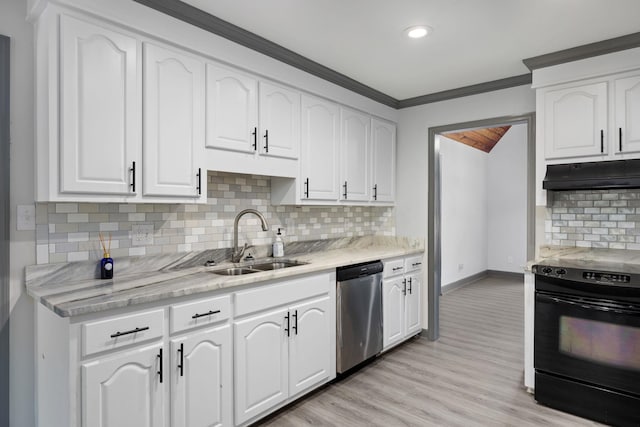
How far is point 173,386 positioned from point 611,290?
2.59 m

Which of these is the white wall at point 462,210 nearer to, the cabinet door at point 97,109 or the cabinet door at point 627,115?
the cabinet door at point 627,115

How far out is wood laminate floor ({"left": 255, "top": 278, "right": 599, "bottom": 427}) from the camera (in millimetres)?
2418

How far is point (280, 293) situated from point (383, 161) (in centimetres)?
208

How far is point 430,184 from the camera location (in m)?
3.89

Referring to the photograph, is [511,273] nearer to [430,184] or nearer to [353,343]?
[430,184]

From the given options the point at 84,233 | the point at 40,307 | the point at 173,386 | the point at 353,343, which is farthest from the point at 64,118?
the point at 353,343

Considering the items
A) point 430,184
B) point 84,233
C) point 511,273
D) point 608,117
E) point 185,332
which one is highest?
point 608,117

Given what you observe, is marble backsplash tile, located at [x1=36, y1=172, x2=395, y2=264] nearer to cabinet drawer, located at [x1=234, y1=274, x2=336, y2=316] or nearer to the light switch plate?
the light switch plate

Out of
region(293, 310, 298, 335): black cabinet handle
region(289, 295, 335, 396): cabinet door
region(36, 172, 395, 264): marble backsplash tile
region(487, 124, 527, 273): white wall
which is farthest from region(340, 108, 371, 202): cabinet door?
region(487, 124, 527, 273): white wall

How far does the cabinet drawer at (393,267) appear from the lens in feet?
11.1

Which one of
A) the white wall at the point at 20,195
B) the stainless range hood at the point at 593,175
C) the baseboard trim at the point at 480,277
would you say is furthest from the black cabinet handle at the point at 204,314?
the baseboard trim at the point at 480,277

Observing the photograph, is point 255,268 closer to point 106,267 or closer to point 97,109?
point 106,267

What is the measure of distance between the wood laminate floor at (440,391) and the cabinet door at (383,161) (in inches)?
61.3

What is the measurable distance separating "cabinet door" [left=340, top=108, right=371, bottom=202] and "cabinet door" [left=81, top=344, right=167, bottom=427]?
2108mm
